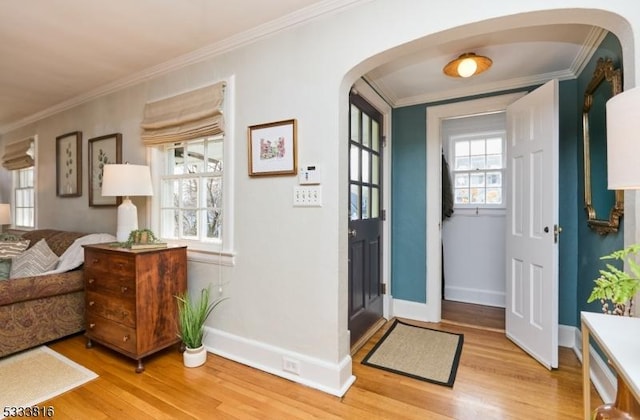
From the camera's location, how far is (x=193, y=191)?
256 centimetres

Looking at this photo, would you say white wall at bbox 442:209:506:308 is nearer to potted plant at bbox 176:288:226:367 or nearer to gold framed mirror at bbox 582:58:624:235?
gold framed mirror at bbox 582:58:624:235

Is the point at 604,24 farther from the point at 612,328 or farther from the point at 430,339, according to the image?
the point at 430,339

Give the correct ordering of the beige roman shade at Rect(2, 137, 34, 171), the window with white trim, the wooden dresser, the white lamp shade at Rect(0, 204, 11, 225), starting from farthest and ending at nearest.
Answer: the window with white trim < the white lamp shade at Rect(0, 204, 11, 225) < the beige roman shade at Rect(2, 137, 34, 171) < the wooden dresser

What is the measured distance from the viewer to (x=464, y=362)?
2.13m

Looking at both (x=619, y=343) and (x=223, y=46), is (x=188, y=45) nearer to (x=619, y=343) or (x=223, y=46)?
(x=223, y=46)

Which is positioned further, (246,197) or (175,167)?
(175,167)

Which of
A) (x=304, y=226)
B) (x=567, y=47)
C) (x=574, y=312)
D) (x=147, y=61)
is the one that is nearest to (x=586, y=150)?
(x=567, y=47)

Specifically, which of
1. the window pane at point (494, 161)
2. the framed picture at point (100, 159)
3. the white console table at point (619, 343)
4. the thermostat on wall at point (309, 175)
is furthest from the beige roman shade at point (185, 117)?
the window pane at point (494, 161)

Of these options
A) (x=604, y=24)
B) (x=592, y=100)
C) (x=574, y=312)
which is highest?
(x=604, y=24)

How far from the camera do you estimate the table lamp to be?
237 cm

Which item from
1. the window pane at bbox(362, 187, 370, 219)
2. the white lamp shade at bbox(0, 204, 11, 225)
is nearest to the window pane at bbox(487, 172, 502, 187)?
the window pane at bbox(362, 187, 370, 219)

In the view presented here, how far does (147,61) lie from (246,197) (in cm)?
151

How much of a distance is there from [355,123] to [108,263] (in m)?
2.11

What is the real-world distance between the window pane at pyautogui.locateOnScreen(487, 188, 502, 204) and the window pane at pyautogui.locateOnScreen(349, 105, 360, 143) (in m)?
1.88
